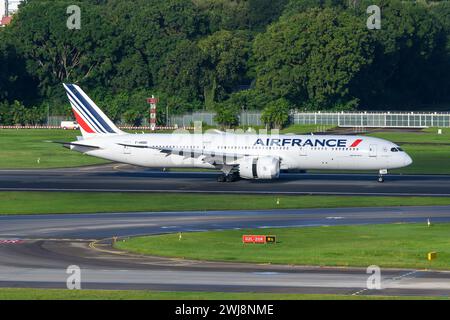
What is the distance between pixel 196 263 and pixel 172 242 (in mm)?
7835

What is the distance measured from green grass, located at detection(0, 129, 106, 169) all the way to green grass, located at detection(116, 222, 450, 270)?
6034 centimetres

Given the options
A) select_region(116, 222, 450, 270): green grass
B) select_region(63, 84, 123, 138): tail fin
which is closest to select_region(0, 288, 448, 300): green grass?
select_region(116, 222, 450, 270): green grass

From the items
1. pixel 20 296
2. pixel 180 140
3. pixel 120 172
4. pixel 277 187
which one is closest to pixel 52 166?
pixel 120 172

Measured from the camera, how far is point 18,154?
5443 inches

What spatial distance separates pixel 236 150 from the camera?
101875mm

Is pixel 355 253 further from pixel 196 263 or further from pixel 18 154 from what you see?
pixel 18 154

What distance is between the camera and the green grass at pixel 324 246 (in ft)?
179

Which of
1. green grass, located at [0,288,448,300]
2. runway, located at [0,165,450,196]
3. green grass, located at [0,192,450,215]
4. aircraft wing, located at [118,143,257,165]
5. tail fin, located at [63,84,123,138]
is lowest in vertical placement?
green grass, located at [0,288,448,300]

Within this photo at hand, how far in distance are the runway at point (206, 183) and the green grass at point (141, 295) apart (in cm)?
4642

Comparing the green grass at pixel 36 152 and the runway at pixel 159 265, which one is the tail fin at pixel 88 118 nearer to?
the green grass at pixel 36 152

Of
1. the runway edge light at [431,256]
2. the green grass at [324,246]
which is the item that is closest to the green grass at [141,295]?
the green grass at [324,246]

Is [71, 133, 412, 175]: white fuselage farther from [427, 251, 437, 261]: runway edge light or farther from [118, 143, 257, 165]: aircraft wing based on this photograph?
[427, 251, 437, 261]: runway edge light

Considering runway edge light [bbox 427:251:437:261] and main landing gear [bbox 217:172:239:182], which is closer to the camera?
runway edge light [bbox 427:251:437:261]

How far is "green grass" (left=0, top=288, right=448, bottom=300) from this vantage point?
141 feet
